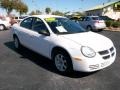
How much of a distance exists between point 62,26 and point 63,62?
4.56 feet

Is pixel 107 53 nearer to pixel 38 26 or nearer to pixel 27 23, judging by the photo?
pixel 38 26

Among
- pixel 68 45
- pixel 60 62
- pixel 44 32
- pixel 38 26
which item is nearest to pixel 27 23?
pixel 38 26

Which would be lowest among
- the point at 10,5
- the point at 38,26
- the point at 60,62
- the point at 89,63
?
the point at 60,62

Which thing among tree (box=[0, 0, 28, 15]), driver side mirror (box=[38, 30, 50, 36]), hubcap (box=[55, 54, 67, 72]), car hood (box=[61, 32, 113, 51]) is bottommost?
hubcap (box=[55, 54, 67, 72])

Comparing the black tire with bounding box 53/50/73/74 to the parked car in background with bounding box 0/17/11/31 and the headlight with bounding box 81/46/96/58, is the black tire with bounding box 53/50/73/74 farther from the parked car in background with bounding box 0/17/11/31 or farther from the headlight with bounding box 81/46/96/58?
the parked car in background with bounding box 0/17/11/31

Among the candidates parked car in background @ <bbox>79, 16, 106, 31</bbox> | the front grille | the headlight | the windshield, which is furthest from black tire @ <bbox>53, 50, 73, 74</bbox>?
parked car in background @ <bbox>79, 16, 106, 31</bbox>

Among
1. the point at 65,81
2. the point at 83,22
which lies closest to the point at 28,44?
the point at 65,81

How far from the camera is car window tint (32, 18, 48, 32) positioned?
7183mm

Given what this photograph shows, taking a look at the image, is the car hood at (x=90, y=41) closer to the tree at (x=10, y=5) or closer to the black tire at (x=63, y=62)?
the black tire at (x=63, y=62)

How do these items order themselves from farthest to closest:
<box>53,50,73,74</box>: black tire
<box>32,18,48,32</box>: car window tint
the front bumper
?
<box>32,18,48,32</box>: car window tint
<box>53,50,73,74</box>: black tire
the front bumper

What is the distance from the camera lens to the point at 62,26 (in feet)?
23.4

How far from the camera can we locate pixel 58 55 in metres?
6.40

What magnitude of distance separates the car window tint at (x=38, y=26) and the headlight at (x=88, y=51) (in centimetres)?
169

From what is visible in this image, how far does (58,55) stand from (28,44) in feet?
6.91
